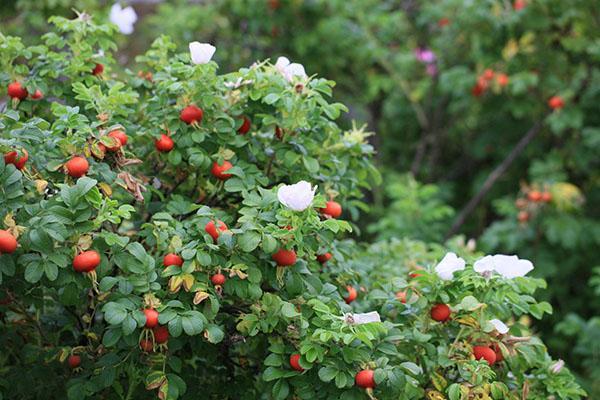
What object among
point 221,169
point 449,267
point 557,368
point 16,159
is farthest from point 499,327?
point 16,159

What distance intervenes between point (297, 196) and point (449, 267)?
0.47 m

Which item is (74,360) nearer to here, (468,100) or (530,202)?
(530,202)

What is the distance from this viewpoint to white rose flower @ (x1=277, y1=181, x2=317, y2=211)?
1703 millimetres

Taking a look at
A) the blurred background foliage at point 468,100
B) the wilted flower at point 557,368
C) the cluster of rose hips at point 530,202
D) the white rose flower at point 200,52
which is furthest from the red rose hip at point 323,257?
the cluster of rose hips at point 530,202

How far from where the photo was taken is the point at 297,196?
170 centimetres

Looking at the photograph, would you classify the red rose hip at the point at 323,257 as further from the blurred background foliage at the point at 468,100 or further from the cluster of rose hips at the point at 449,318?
the blurred background foliage at the point at 468,100

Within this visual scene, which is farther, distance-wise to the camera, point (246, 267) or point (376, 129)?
point (376, 129)

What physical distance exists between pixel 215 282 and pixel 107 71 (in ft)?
2.94

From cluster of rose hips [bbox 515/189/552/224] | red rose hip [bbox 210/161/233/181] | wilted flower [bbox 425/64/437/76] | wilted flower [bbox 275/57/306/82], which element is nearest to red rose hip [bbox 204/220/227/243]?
red rose hip [bbox 210/161/233/181]

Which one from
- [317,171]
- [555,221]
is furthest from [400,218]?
[317,171]

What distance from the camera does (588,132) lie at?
13.5ft

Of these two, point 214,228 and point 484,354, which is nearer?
point 214,228

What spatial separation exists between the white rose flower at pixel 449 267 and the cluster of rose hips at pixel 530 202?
223 centimetres

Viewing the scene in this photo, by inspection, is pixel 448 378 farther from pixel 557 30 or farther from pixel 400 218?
pixel 557 30
